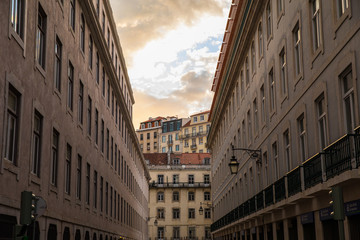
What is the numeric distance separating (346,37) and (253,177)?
18.0 meters

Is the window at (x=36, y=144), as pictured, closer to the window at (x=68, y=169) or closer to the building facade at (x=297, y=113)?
the window at (x=68, y=169)

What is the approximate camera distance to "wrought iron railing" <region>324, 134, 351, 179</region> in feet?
43.1

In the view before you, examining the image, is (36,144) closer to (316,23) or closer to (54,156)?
(54,156)

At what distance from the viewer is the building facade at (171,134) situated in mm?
145125

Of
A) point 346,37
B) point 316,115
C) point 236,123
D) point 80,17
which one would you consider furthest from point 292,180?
point 236,123

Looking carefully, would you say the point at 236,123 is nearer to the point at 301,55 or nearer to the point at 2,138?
the point at 301,55

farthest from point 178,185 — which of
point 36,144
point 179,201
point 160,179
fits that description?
point 36,144

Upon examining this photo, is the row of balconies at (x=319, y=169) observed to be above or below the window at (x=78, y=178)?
below

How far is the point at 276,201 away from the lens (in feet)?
73.9

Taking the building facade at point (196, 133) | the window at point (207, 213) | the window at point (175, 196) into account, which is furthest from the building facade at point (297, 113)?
the building facade at point (196, 133)

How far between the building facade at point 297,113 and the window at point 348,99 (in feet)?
0.09

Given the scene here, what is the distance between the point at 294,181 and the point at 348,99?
17.1 feet

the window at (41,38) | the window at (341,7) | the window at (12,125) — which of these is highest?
the window at (41,38)

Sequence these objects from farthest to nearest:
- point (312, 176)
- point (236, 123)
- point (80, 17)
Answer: point (236, 123)
point (80, 17)
point (312, 176)
